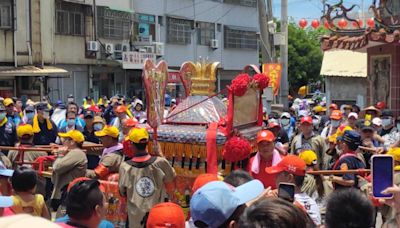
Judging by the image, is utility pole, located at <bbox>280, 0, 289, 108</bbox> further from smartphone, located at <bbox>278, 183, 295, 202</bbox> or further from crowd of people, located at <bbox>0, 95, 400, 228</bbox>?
smartphone, located at <bbox>278, 183, 295, 202</bbox>

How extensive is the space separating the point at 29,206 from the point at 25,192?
123 mm

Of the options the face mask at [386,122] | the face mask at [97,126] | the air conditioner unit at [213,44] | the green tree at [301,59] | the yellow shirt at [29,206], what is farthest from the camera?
the green tree at [301,59]

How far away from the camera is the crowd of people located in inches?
118

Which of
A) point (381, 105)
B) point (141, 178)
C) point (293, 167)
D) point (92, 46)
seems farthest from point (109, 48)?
point (293, 167)

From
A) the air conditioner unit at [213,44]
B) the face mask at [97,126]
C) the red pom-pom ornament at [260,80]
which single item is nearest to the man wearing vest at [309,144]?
the red pom-pom ornament at [260,80]

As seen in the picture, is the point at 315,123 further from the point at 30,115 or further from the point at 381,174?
the point at 381,174

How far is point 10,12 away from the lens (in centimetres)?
2298

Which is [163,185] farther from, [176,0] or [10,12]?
[176,0]

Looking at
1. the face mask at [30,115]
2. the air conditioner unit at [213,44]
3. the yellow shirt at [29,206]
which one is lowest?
the yellow shirt at [29,206]

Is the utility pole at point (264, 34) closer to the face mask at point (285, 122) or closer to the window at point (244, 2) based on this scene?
the face mask at point (285, 122)

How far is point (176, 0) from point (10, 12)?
10.9m

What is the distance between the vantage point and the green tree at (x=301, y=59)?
47.5m

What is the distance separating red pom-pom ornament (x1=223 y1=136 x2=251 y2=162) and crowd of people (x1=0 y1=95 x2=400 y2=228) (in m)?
0.13

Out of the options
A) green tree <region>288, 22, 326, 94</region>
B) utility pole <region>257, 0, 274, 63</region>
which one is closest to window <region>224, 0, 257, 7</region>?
green tree <region>288, 22, 326, 94</region>
